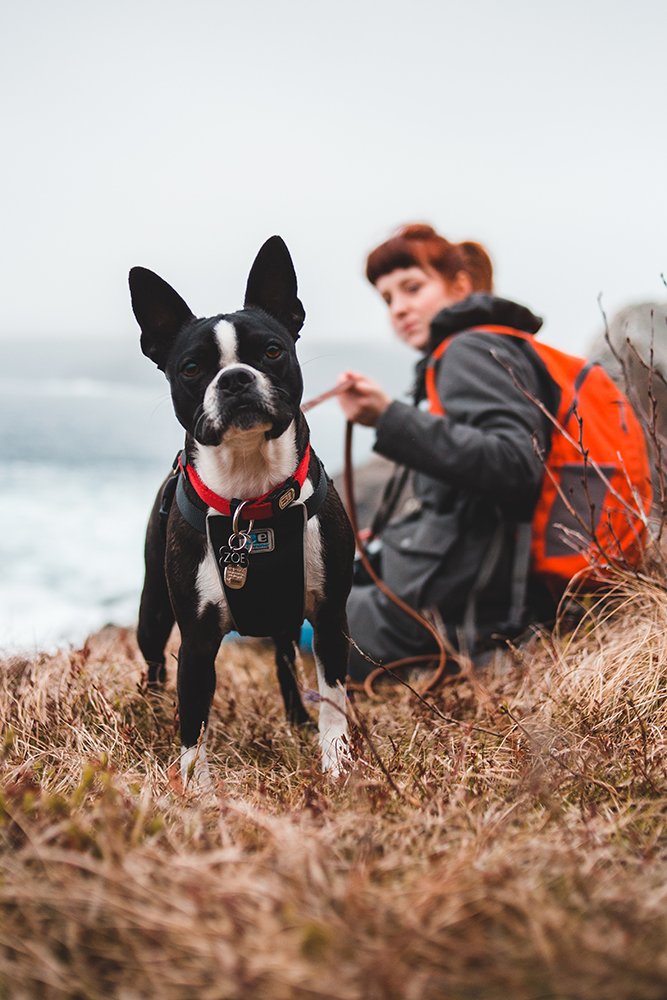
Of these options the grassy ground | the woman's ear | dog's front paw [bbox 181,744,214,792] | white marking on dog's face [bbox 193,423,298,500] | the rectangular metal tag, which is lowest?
dog's front paw [bbox 181,744,214,792]

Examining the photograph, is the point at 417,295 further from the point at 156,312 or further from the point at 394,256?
the point at 156,312

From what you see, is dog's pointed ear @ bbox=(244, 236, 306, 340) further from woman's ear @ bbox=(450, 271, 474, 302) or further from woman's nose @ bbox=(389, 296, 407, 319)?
woman's ear @ bbox=(450, 271, 474, 302)

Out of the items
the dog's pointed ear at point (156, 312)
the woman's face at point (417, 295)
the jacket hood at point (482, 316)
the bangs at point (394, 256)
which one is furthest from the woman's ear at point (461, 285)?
the dog's pointed ear at point (156, 312)

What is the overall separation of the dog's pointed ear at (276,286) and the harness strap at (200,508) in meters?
0.47

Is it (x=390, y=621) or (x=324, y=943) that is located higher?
(x=324, y=943)

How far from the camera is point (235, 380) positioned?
1.80 m

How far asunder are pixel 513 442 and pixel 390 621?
117 centimetres

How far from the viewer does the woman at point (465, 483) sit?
333cm

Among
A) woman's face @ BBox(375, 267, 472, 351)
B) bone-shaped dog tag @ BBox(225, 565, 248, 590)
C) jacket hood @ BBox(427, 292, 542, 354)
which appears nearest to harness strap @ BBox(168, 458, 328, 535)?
bone-shaped dog tag @ BBox(225, 565, 248, 590)

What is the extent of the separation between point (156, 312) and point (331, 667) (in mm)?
1203

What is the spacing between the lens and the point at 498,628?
3.49 m

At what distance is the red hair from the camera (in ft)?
14.1

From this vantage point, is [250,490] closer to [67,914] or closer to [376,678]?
[67,914]

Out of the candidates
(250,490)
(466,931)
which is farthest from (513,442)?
(466,931)
